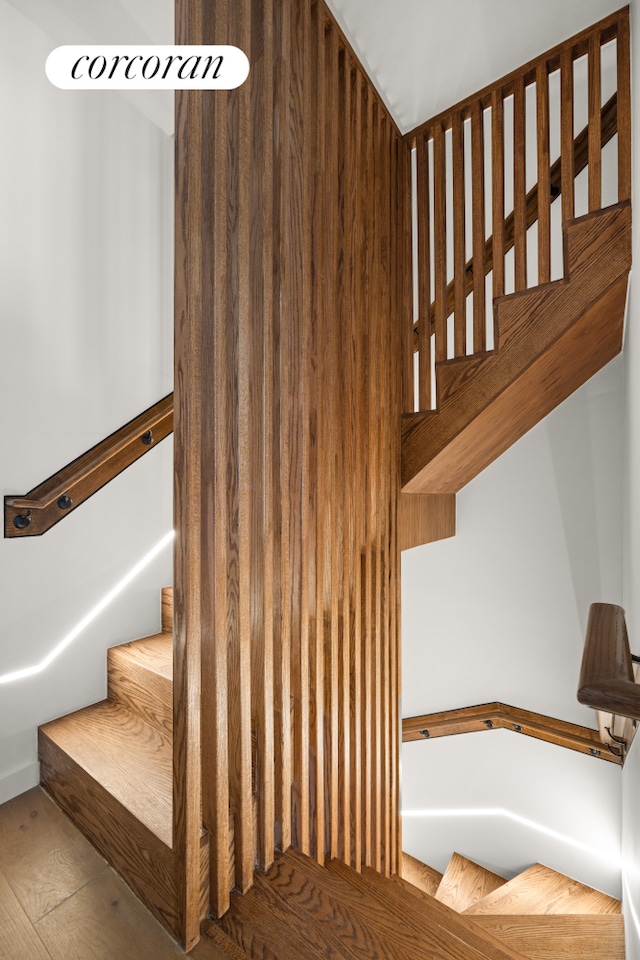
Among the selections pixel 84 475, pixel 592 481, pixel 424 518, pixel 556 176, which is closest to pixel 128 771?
pixel 84 475

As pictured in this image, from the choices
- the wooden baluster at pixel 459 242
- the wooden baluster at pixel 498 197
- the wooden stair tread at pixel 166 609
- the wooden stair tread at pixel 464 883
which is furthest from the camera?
the wooden stair tread at pixel 464 883

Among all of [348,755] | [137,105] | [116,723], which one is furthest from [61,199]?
[348,755]

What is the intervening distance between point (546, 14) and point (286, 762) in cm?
278

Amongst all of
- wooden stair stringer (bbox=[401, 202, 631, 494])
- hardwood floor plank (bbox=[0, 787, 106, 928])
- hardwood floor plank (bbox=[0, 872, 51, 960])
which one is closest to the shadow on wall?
wooden stair stringer (bbox=[401, 202, 631, 494])

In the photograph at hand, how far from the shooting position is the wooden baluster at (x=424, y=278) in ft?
6.57

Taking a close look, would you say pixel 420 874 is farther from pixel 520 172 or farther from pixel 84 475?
pixel 520 172

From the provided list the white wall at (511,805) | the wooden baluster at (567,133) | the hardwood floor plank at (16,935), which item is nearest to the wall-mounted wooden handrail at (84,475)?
the hardwood floor plank at (16,935)

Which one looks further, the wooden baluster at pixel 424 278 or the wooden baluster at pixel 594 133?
the wooden baluster at pixel 424 278

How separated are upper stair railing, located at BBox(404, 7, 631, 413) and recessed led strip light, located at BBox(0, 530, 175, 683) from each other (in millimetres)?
1338

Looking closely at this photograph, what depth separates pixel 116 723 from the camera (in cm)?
168

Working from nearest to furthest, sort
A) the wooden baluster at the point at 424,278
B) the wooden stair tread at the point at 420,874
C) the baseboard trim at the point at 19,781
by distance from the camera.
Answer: the baseboard trim at the point at 19,781
the wooden baluster at the point at 424,278
the wooden stair tread at the point at 420,874

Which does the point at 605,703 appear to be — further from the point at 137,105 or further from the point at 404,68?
the point at 137,105

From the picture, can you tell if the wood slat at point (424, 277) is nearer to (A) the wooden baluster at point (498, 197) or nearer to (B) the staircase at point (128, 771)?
(A) the wooden baluster at point (498, 197)

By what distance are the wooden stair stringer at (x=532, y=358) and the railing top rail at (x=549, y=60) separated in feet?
2.20
